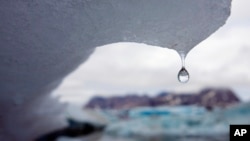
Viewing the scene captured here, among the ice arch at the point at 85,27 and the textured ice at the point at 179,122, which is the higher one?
the textured ice at the point at 179,122

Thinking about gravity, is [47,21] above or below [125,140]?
below

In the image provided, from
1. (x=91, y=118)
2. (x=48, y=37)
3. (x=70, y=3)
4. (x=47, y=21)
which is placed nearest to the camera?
(x=70, y=3)

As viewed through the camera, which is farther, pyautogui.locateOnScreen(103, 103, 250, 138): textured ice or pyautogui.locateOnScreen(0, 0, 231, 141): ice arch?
pyautogui.locateOnScreen(103, 103, 250, 138): textured ice

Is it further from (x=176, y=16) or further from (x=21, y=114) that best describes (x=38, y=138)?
(x=176, y=16)

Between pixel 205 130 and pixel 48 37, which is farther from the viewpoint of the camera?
pixel 205 130

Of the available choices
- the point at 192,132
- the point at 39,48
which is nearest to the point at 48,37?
the point at 39,48

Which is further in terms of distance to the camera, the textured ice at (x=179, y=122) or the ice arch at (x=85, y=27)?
the textured ice at (x=179, y=122)

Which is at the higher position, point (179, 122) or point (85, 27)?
point (179, 122)

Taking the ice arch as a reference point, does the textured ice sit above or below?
above
